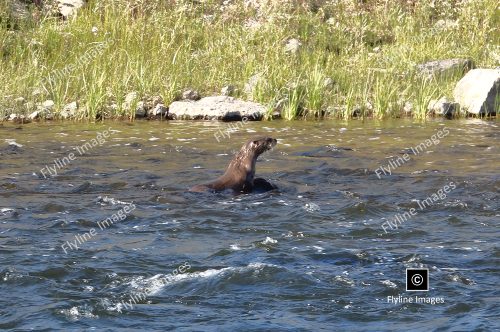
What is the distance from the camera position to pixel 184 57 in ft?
64.8

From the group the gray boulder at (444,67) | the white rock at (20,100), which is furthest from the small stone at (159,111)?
the gray boulder at (444,67)

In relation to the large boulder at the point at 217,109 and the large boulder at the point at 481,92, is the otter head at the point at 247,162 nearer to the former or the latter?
the large boulder at the point at 217,109

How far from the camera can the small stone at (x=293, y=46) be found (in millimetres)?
20547

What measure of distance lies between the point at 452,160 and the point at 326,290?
254 inches

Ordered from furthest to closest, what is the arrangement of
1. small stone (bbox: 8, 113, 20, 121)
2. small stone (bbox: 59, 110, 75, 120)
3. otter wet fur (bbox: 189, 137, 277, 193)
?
small stone (bbox: 59, 110, 75, 120)
small stone (bbox: 8, 113, 20, 121)
otter wet fur (bbox: 189, 137, 277, 193)

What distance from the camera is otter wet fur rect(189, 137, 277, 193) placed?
11305mm

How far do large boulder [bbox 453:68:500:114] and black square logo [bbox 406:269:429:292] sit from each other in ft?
34.8

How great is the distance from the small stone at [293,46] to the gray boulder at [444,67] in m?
2.59

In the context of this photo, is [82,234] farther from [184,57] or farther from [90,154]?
[184,57]

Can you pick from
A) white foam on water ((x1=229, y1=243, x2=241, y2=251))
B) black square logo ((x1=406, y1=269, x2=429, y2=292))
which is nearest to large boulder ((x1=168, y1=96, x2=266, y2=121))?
white foam on water ((x1=229, y1=243, x2=241, y2=251))

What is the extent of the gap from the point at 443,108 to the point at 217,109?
153 inches

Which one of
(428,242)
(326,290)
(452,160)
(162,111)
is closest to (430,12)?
(162,111)

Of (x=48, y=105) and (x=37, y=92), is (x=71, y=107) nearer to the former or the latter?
(x=48, y=105)

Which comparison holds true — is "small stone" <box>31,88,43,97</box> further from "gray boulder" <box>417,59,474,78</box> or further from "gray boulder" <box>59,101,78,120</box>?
"gray boulder" <box>417,59,474,78</box>
